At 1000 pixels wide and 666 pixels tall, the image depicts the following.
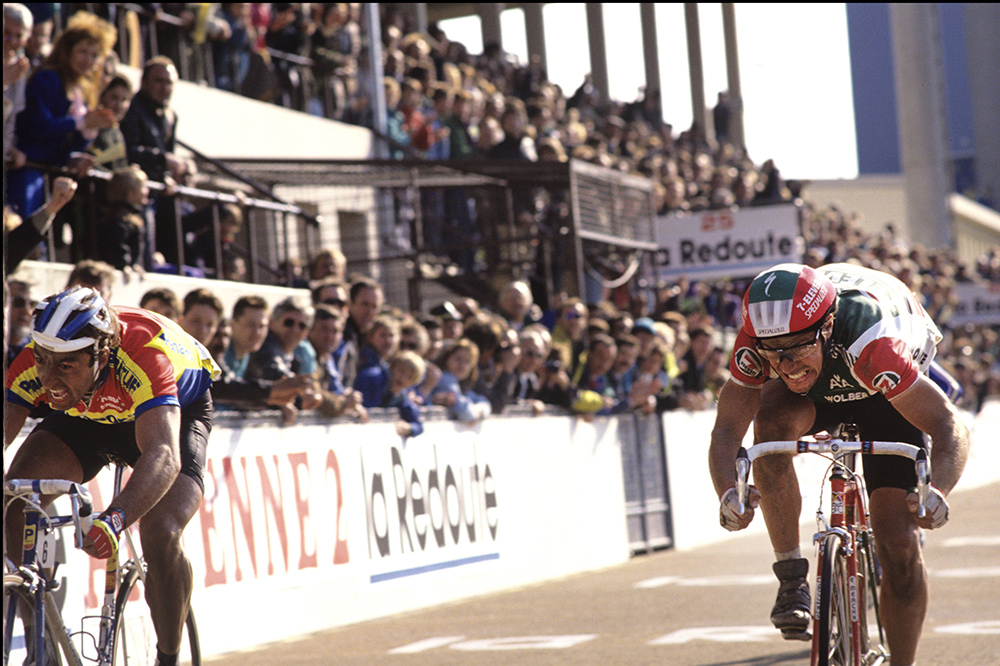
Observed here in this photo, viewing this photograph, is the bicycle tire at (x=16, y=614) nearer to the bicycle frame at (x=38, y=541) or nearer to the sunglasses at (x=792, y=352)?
the bicycle frame at (x=38, y=541)

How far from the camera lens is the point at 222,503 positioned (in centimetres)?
853

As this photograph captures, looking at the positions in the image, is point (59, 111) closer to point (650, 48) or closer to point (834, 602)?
point (834, 602)

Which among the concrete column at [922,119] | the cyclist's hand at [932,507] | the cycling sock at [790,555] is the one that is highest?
the concrete column at [922,119]

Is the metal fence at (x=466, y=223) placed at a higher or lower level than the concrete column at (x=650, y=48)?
lower

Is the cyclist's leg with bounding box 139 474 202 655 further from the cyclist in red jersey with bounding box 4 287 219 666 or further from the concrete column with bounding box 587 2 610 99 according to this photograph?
the concrete column with bounding box 587 2 610 99

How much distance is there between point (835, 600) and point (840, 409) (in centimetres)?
111

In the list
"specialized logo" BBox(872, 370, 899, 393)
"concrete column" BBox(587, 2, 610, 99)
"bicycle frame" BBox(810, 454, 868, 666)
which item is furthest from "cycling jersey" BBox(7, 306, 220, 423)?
"concrete column" BBox(587, 2, 610, 99)

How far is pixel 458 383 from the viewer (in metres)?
11.2

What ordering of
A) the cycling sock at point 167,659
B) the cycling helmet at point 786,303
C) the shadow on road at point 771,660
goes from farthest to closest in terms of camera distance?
1. the shadow on road at point 771,660
2. the cycling sock at point 167,659
3. the cycling helmet at point 786,303

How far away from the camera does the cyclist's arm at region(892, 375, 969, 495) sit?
4.98 metres

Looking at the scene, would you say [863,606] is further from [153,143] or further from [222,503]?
[153,143]

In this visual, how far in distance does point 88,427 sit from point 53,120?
13.7 ft

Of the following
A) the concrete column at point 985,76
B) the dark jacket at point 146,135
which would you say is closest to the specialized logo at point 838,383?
the dark jacket at point 146,135

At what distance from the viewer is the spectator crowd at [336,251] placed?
8953 mm
